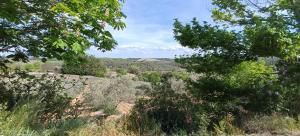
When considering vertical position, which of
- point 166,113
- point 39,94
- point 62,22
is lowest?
point 166,113

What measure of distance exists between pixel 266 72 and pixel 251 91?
3.55 feet

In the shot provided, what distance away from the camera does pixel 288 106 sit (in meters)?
13.6

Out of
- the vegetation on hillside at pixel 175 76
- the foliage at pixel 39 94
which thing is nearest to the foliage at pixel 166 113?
the vegetation on hillside at pixel 175 76

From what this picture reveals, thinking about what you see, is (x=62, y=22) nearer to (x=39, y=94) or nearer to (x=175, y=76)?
(x=39, y=94)

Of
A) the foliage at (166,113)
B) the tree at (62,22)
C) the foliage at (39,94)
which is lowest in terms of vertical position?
the foliage at (166,113)

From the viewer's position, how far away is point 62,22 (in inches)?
330

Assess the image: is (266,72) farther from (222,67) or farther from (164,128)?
(164,128)

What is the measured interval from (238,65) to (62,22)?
649 cm

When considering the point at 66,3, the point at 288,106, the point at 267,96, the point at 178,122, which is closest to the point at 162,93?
the point at 178,122

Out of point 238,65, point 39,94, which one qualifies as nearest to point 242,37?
point 238,65

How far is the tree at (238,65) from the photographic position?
12664mm

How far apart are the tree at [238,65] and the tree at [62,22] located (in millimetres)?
4329

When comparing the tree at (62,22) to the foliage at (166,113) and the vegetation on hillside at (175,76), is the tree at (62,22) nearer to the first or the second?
the vegetation on hillside at (175,76)

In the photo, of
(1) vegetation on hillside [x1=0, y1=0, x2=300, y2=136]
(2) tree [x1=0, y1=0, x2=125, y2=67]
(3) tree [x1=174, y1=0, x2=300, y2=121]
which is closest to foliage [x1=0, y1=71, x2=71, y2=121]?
(1) vegetation on hillside [x1=0, y1=0, x2=300, y2=136]
